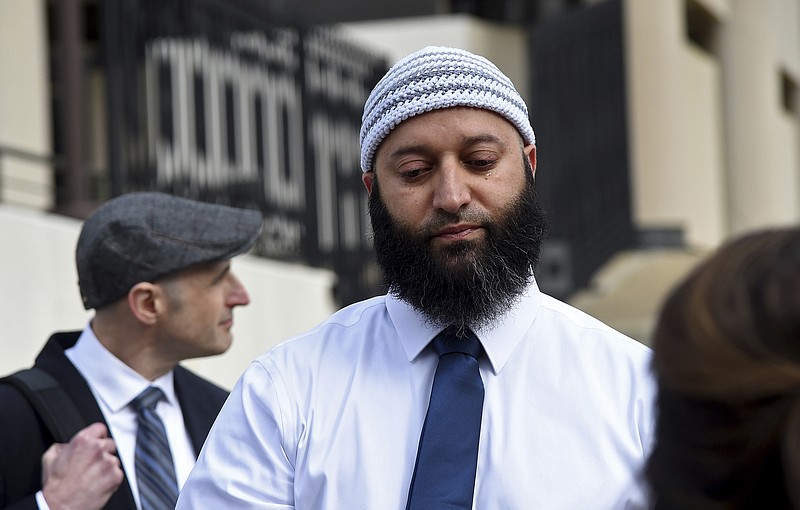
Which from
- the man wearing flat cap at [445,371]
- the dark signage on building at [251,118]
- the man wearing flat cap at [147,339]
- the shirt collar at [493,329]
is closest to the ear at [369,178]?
the man wearing flat cap at [445,371]

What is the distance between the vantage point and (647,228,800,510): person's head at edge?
1542 mm

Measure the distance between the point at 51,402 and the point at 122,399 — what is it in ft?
0.83

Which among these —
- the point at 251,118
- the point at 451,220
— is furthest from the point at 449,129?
the point at 251,118

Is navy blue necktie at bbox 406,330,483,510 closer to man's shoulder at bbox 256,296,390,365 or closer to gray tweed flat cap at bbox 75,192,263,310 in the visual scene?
man's shoulder at bbox 256,296,390,365

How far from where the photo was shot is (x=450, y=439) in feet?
8.47

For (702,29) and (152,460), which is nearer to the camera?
(152,460)

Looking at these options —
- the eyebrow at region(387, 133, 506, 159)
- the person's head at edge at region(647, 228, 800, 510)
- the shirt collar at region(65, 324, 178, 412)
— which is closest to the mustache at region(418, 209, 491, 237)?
the eyebrow at region(387, 133, 506, 159)

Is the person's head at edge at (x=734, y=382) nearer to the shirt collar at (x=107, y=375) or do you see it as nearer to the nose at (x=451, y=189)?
the nose at (x=451, y=189)

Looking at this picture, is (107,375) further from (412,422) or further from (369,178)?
(412,422)

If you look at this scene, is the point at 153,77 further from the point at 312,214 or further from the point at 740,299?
the point at 740,299

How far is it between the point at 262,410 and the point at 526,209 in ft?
2.37

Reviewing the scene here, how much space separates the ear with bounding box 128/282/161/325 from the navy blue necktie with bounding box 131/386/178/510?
220mm

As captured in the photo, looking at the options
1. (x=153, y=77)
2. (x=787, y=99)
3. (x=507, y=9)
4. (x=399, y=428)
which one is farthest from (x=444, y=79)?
(x=787, y=99)

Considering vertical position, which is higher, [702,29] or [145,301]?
[702,29]
